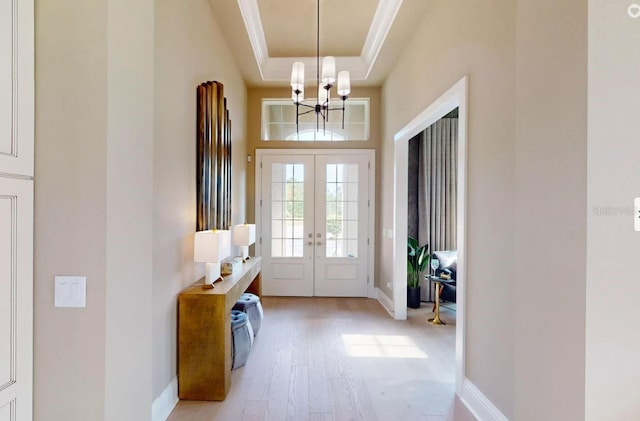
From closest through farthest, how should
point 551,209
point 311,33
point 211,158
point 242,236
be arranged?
point 551,209 → point 211,158 → point 242,236 → point 311,33

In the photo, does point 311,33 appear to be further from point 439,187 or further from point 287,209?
point 439,187

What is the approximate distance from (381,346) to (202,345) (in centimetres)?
187

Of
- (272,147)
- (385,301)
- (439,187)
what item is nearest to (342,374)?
(385,301)

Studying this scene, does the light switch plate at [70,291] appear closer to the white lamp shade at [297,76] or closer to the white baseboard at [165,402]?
the white baseboard at [165,402]

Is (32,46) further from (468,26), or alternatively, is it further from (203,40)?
(468,26)

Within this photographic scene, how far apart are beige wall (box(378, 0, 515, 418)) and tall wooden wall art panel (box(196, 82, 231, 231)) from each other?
6.87ft

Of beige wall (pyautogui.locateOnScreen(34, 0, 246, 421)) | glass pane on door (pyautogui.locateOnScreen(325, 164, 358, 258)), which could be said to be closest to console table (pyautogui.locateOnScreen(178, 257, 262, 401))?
beige wall (pyautogui.locateOnScreen(34, 0, 246, 421))

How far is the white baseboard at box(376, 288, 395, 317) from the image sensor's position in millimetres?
4448

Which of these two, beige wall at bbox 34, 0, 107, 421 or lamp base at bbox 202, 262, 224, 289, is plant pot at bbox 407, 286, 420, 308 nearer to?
lamp base at bbox 202, 262, 224, 289

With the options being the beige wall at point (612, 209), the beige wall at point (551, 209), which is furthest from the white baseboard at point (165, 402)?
the beige wall at point (612, 209)

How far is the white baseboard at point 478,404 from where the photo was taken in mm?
1966
